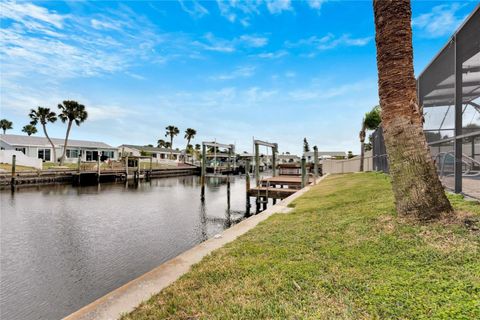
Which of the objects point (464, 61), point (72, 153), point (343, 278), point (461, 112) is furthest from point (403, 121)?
point (72, 153)

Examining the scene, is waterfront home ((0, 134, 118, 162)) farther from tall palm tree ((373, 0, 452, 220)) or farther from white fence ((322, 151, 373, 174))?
tall palm tree ((373, 0, 452, 220))

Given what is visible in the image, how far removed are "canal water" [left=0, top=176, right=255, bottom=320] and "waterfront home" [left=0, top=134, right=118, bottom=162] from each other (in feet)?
84.9

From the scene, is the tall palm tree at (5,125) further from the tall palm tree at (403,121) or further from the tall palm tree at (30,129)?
the tall palm tree at (403,121)

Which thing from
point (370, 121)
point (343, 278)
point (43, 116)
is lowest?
point (343, 278)

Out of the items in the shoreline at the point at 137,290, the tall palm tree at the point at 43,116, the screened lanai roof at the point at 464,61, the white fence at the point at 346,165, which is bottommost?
the shoreline at the point at 137,290

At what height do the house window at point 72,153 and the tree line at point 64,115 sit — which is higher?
the tree line at point 64,115

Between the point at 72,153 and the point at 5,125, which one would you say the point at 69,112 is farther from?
the point at 5,125

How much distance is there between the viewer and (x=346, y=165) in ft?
92.2

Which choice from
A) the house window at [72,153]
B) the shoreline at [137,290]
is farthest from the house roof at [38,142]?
the shoreline at [137,290]

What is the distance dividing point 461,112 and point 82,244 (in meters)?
11.6

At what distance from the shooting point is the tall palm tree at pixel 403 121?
4.10m

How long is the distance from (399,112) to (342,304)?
337 centimetres

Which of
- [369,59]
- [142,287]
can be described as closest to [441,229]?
→ [142,287]

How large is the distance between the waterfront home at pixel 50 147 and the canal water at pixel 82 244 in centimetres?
2586
